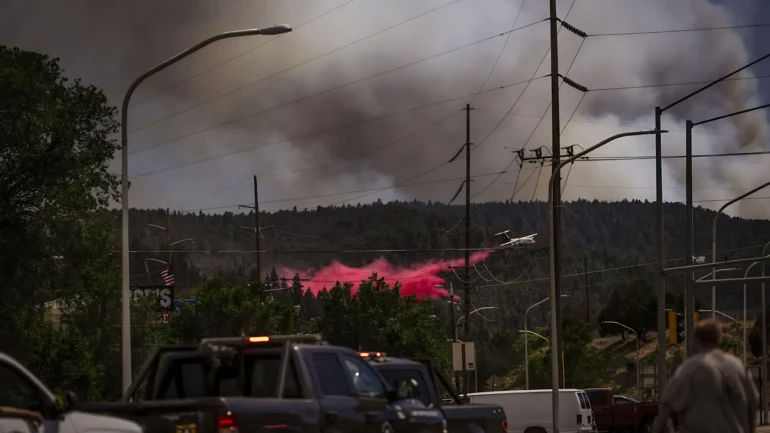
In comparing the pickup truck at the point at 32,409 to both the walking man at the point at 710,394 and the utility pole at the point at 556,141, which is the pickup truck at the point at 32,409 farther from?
the utility pole at the point at 556,141

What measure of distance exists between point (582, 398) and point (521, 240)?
947 inches

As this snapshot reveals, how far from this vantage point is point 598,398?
51969 mm

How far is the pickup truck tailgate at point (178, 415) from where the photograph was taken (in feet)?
39.5

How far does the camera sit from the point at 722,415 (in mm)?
11562

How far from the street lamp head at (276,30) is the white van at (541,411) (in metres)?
20.4

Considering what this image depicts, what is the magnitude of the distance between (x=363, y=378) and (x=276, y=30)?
37.9 feet

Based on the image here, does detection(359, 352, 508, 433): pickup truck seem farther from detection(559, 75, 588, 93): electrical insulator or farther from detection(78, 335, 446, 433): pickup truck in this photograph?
detection(559, 75, 588, 93): electrical insulator

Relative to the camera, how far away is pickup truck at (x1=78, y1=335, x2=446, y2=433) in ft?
44.0

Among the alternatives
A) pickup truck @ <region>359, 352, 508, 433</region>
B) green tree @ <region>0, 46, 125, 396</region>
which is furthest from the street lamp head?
green tree @ <region>0, 46, 125, 396</region>

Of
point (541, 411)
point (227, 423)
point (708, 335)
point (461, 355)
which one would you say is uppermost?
point (708, 335)

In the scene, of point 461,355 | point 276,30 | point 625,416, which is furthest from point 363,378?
point 625,416

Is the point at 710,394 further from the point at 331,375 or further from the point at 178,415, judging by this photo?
the point at 331,375

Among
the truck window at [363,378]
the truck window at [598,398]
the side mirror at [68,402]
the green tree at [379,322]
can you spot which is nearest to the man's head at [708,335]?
the truck window at [363,378]

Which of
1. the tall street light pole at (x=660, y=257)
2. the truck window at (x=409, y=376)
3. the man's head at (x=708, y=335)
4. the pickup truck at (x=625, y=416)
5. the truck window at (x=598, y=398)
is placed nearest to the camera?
the man's head at (x=708, y=335)
